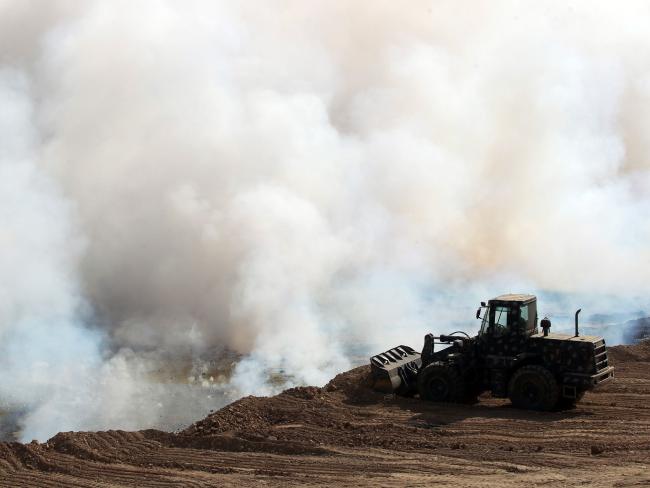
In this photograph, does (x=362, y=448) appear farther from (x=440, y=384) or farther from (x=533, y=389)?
(x=533, y=389)

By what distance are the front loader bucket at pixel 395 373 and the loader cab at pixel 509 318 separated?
169 cm

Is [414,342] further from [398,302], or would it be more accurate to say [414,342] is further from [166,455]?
[166,455]

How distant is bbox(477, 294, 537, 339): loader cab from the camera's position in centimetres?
1490

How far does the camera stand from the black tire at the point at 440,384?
49.3 feet

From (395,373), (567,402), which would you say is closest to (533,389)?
(567,402)

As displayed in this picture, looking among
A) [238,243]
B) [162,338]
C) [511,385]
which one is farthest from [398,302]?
[511,385]

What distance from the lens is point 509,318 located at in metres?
14.9

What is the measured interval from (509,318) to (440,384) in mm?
1605

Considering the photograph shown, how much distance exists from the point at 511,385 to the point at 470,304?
11.0 m

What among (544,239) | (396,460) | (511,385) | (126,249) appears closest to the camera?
(396,460)

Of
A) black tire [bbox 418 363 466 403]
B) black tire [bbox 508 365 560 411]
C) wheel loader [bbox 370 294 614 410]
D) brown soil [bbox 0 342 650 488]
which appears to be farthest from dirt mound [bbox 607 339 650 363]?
black tire [bbox 418 363 466 403]

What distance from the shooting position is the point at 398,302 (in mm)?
25109

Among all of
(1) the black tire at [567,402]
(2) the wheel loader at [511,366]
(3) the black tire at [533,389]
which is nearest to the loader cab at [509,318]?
(2) the wheel loader at [511,366]

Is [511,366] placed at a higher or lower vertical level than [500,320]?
lower
